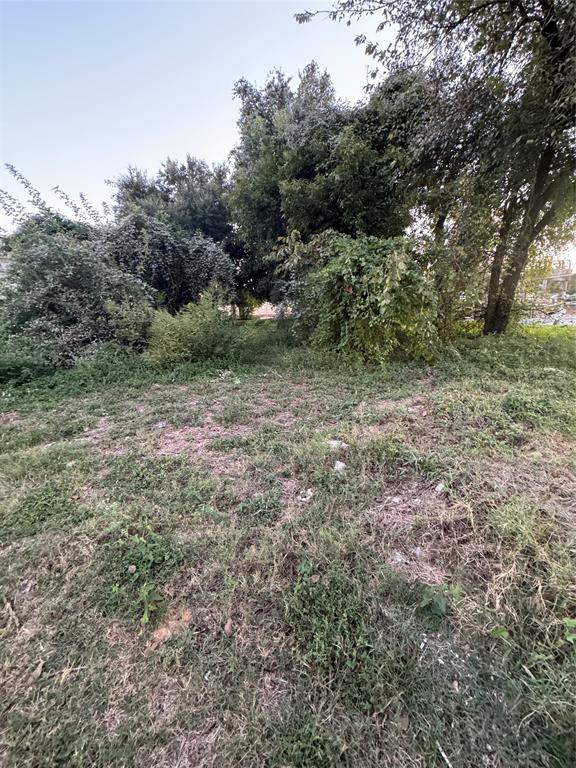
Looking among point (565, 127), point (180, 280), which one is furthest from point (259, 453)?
point (180, 280)

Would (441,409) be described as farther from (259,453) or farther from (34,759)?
(34,759)

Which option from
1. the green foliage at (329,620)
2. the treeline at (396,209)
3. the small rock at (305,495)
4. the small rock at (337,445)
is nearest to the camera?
the green foliage at (329,620)

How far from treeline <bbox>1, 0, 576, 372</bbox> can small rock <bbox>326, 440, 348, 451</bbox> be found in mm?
1996

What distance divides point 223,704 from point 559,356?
486cm

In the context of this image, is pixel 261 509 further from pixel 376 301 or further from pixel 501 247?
pixel 501 247

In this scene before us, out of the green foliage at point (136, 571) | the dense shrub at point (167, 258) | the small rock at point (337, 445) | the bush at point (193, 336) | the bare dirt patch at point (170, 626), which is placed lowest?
the bare dirt patch at point (170, 626)

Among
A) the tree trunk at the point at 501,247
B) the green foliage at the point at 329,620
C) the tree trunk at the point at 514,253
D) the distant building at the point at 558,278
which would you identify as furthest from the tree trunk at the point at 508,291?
the green foliage at the point at 329,620

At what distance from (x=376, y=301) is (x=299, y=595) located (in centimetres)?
338

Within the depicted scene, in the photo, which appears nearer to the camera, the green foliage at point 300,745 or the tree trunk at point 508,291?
the green foliage at point 300,745

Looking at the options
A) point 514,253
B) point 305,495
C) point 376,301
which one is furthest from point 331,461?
point 514,253

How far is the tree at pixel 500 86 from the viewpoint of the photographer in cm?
335

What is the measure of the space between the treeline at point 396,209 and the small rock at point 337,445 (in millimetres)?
1996

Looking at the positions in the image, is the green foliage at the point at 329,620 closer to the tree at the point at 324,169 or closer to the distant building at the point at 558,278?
the tree at the point at 324,169

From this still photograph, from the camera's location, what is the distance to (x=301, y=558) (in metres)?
1.37
